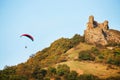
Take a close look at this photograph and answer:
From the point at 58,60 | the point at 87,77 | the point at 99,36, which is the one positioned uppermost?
the point at 99,36

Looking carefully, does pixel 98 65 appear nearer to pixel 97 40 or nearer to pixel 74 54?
pixel 74 54

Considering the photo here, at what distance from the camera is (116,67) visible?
14625cm

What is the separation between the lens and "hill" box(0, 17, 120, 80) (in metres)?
136

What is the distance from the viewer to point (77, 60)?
158 metres

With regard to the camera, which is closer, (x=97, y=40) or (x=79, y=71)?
(x=79, y=71)

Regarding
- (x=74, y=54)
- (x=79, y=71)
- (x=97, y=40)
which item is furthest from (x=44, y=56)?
(x=79, y=71)

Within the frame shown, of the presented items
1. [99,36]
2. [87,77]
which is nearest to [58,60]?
[87,77]

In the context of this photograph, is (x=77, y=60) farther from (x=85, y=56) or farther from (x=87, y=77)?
(x=87, y=77)

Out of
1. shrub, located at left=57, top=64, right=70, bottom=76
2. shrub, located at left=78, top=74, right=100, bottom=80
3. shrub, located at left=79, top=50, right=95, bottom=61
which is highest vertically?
shrub, located at left=79, top=50, right=95, bottom=61

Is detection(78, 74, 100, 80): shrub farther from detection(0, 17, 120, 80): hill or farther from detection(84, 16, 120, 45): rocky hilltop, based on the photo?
detection(84, 16, 120, 45): rocky hilltop

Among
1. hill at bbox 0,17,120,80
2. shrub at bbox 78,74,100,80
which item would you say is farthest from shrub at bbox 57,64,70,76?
shrub at bbox 78,74,100,80

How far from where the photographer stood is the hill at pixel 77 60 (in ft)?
446

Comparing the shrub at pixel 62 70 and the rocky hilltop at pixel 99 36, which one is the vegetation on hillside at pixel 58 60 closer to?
the shrub at pixel 62 70

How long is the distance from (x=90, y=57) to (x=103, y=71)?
76.4ft
